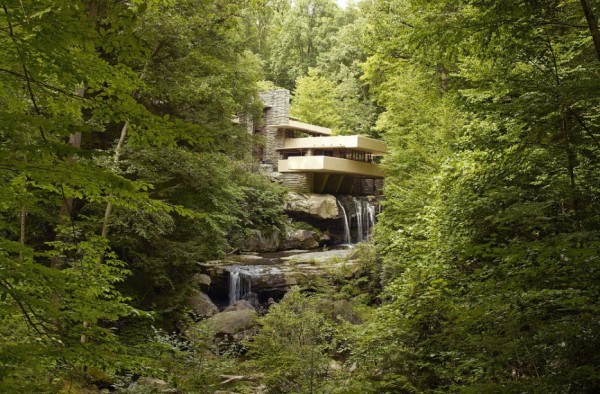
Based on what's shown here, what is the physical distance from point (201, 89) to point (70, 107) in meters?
6.82

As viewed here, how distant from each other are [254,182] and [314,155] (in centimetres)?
1187

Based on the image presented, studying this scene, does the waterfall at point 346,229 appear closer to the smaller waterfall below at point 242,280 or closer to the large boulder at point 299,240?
the large boulder at point 299,240

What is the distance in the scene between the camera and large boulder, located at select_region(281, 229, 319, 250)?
2180cm

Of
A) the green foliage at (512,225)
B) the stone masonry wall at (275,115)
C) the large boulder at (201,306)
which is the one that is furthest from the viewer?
the stone masonry wall at (275,115)

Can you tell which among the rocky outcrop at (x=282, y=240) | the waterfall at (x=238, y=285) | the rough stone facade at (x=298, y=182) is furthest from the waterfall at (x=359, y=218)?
the waterfall at (x=238, y=285)

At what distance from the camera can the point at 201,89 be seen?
378 inches

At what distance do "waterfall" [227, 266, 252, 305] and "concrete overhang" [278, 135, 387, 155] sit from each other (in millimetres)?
11517

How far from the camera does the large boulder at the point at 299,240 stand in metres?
21.8

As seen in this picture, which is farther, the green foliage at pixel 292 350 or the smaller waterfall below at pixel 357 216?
the smaller waterfall below at pixel 357 216

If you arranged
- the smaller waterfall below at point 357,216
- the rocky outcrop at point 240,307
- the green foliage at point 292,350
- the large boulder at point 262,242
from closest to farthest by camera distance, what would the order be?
the green foliage at point 292,350 < the rocky outcrop at point 240,307 < the large boulder at point 262,242 < the smaller waterfall below at point 357,216

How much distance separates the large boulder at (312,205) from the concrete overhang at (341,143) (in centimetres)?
304

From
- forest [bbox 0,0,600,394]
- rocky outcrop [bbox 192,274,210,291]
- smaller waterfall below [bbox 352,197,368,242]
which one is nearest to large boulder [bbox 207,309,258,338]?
forest [bbox 0,0,600,394]

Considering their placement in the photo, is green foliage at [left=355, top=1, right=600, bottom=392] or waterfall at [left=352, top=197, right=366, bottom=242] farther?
waterfall at [left=352, top=197, right=366, bottom=242]

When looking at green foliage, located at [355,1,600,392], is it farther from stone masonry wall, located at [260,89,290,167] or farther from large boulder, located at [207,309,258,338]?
stone masonry wall, located at [260,89,290,167]
